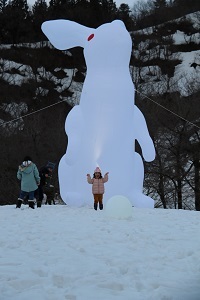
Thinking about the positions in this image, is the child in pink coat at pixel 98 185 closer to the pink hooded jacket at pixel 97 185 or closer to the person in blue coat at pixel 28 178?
the pink hooded jacket at pixel 97 185

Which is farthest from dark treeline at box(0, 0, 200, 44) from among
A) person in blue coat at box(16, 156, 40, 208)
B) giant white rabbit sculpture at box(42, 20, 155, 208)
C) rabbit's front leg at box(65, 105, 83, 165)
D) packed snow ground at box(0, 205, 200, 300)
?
packed snow ground at box(0, 205, 200, 300)

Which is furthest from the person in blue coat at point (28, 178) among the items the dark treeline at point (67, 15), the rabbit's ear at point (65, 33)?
the dark treeline at point (67, 15)

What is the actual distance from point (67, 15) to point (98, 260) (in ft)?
128

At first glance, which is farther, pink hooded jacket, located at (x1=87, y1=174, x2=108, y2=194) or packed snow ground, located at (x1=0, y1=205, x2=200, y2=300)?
pink hooded jacket, located at (x1=87, y1=174, x2=108, y2=194)

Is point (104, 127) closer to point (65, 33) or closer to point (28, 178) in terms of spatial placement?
point (28, 178)

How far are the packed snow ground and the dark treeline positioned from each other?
3536 centimetres

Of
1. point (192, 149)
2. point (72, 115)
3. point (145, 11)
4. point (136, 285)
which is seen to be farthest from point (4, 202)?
point (145, 11)

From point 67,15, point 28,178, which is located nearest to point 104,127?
point 28,178

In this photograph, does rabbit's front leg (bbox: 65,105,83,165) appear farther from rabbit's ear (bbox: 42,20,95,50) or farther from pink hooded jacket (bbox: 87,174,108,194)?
rabbit's ear (bbox: 42,20,95,50)

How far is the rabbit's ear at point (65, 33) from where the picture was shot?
10680 millimetres

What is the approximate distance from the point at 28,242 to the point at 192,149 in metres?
15.0

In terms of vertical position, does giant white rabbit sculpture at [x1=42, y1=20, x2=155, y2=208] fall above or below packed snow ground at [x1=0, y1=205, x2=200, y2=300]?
above

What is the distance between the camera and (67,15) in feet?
134

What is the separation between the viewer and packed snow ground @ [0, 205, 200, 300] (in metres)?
3.54
